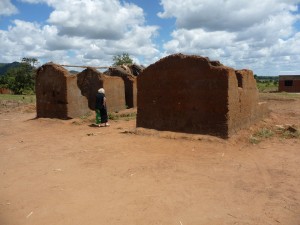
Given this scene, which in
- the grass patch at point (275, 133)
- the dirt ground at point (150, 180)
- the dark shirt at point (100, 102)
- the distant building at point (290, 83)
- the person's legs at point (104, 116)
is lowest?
the dirt ground at point (150, 180)

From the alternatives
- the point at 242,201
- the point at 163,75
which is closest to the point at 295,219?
the point at 242,201

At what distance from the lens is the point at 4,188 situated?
19.6 ft

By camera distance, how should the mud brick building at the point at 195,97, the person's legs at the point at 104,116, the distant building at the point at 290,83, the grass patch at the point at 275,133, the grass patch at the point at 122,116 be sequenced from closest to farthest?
the mud brick building at the point at 195,97
the grass patch at the point at 275,133
the person's legs at the point at 104,116
the grass patch at the point at 122,116
the distant building at the point at 290,83

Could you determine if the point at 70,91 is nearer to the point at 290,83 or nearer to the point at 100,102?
Answer: the point at 100,102

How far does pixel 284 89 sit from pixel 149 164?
105 ft

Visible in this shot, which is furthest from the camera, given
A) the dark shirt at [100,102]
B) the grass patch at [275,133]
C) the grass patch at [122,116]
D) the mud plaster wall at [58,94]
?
the grass patch at [122,116]

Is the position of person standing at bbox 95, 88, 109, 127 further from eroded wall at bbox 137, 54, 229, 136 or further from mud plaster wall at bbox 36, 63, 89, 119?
eroded wall at bbox 137, 54, 229, 136

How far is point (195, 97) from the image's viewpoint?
973 centimetres

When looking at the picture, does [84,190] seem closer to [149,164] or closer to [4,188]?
[4,188]

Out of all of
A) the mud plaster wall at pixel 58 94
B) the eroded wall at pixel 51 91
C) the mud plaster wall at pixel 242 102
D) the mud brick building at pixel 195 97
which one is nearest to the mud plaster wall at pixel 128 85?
the mud plaster wall at pixel 58 94

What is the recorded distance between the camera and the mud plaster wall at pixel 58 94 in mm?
14164

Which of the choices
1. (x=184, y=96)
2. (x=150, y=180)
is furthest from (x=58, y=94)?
(x=150, y=180)

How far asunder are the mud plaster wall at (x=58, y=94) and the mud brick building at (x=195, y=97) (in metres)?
4.45

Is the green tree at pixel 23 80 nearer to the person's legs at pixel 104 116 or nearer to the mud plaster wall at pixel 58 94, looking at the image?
the mud plaster wall at pixel 58 94
